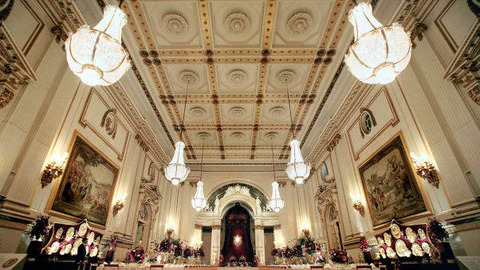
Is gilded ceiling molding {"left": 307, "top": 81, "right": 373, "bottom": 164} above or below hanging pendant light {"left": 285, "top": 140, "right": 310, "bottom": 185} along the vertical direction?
above

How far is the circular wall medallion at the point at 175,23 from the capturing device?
19.0 ft

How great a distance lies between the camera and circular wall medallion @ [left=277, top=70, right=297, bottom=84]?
24.6ft

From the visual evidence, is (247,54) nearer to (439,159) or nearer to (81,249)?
(439,159)

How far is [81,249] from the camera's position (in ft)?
15.2

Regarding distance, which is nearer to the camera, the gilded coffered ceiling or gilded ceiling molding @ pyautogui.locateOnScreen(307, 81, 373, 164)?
the gilded coffered ceiling

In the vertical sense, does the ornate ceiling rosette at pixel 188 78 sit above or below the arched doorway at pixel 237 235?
above

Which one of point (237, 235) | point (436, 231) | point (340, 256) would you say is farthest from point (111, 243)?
point (237, 235)

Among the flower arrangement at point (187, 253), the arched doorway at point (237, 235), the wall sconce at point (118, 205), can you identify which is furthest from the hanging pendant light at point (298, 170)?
the arched doorway at point (237, 235)

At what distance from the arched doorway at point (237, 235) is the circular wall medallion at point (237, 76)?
1463cm

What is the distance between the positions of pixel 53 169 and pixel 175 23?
170 inches

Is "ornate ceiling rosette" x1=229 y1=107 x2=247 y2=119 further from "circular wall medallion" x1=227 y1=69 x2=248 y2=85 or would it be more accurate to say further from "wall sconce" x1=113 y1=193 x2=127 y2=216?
"wall sconce" x1=113 y1=193 x2=127 y2=216

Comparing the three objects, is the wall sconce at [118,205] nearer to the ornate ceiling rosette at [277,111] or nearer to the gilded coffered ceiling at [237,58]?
the gilded coffered ceiling at [237,58]

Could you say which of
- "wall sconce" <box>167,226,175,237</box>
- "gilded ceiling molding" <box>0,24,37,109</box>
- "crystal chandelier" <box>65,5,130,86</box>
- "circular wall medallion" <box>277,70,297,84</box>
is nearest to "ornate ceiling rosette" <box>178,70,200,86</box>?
"circular wall medallion" <box>277,70,297,84</box>

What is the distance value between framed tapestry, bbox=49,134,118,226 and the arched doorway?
14633 millimetres
